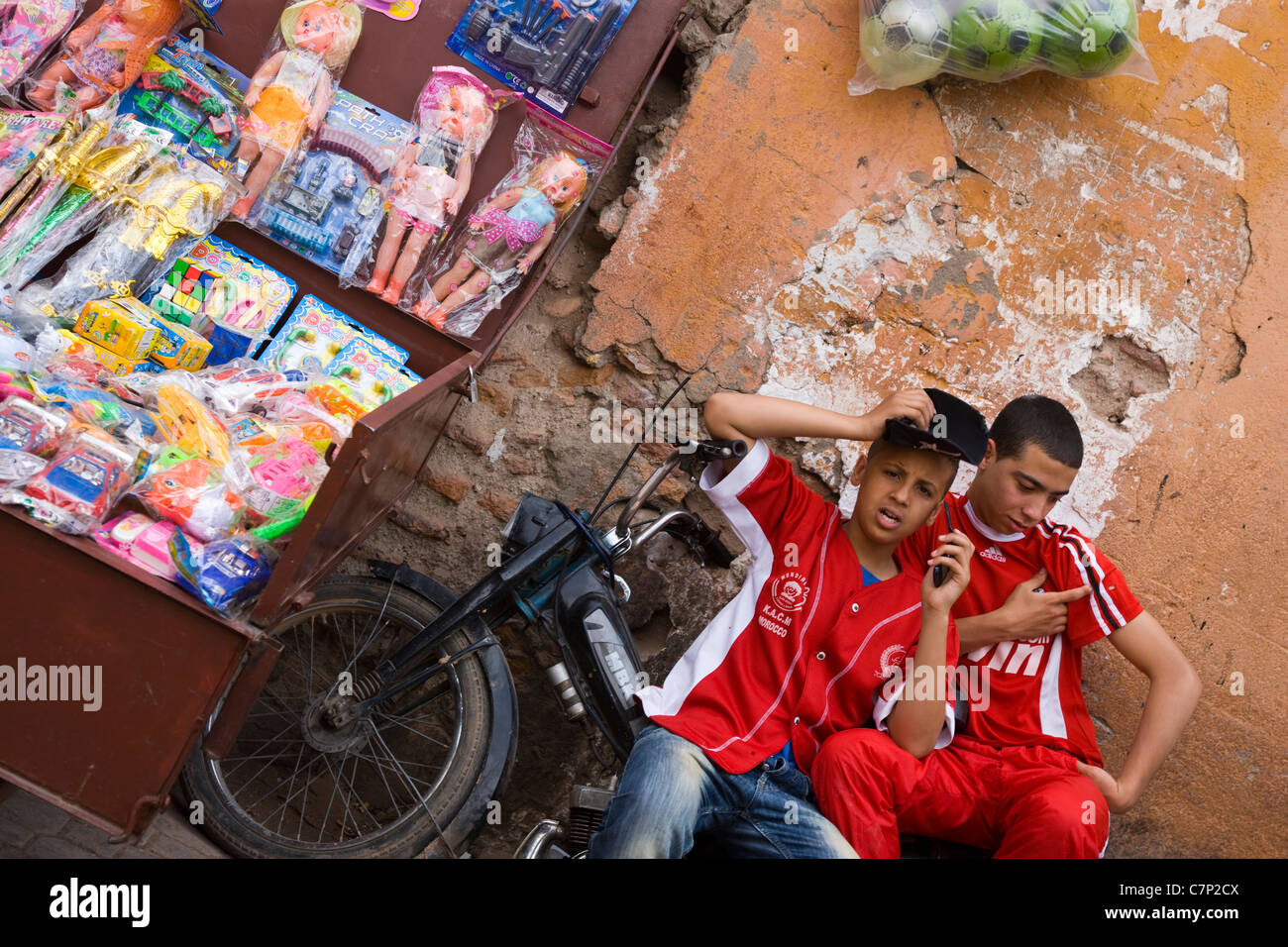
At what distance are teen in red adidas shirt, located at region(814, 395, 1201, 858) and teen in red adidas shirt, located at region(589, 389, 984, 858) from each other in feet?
0.36

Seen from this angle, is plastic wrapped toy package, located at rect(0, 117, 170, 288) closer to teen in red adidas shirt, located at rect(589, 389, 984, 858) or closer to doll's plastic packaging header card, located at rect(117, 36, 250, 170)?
doll's plastic packaging header card, located at rect(117, 36, 250, 170)

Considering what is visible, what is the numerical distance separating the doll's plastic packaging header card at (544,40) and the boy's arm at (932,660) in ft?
5.77

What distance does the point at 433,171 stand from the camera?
9.33 ft

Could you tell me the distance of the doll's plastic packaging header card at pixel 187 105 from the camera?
9.18 feet

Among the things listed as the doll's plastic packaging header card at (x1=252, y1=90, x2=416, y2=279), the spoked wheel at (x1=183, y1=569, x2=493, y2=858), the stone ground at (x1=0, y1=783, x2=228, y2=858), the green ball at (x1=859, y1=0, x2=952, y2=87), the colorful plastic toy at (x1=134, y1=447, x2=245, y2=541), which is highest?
the green ball at (x1=859, y1=0, x2=952, y2=87)

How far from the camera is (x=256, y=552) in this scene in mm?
1962

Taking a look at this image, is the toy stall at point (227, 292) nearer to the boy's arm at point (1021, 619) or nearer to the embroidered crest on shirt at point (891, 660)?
the embroidered crest on shirt at point (891, 660)

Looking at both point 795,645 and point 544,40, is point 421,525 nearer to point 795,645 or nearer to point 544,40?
point 795,645

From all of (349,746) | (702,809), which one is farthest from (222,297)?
(702,809)

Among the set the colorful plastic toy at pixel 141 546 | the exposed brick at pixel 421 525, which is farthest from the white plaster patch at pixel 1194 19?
the colorful plastic toy at pixel 141 546

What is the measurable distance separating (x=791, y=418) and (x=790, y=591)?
0.41 meters

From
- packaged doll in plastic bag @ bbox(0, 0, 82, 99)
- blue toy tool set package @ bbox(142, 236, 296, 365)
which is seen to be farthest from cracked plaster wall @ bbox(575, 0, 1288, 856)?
packaged doll in plastic bag @ bbox(0, 0, 82, 99)

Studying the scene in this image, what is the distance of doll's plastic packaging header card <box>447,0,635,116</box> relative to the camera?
286cm

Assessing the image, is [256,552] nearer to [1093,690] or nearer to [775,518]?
[775,518]
